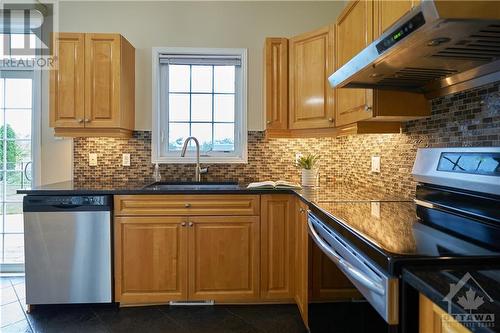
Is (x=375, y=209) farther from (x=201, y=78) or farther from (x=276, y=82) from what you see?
(x=201, y=78)

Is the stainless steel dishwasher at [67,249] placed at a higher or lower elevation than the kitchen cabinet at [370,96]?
lower

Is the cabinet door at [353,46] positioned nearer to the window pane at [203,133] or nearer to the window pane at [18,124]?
the window pane at [203,133]

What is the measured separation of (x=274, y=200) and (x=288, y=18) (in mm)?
1697

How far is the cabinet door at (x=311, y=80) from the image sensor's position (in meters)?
2.39

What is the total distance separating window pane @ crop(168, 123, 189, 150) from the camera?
3.03 meters

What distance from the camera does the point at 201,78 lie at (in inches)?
120

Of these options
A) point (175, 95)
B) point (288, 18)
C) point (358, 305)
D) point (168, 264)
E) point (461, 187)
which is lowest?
point (168, 264)

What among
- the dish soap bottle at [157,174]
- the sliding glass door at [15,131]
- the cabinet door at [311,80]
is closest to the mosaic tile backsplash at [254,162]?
the dish soap bottle at [157,174]

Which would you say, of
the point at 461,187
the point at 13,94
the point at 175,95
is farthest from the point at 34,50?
the point at 461,187

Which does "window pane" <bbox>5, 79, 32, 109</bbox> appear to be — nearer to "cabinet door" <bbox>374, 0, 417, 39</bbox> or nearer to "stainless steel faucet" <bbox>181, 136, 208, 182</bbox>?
"stainless steel faucet" <bbox>181, 136, 208, 182</bbox>

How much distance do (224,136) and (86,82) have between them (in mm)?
1201

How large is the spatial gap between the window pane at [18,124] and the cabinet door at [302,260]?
254cm

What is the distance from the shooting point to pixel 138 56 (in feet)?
9.67

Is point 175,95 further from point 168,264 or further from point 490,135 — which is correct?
point 490,135
